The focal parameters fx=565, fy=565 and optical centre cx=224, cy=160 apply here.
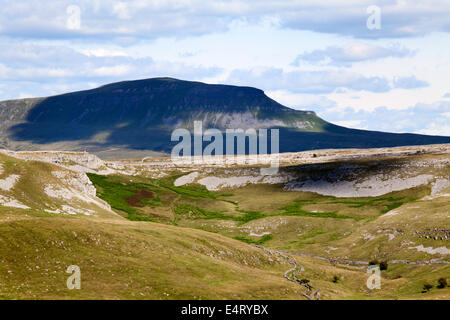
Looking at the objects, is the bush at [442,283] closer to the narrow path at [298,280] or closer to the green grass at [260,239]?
the narrow path at [298,280]

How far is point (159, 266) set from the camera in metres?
67.9

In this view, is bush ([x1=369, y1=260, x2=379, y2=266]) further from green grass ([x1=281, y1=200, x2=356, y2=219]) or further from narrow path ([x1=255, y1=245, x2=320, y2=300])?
green grass ([x1=281, y1=200, x2=356, y2=219])

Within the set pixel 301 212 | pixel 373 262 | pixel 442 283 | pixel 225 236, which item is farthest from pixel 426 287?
pixel 301 212

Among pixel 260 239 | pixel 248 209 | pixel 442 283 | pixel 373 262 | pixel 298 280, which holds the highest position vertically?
pixel 442 283

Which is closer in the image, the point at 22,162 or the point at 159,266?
the point at 159,266

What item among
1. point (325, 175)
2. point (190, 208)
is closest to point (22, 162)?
point (190, 208)

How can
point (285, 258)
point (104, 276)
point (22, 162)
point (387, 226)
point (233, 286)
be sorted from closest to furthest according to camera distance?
point (104, 276)
point (233, 286)
point (285, 258)
point (387, 226)
point (22, 162)

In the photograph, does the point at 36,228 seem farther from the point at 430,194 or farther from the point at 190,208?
the point at 430,194

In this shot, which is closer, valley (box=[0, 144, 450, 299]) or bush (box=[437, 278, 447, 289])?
valley (box=[0, 144, 450, 299])

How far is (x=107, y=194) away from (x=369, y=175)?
86315 mm

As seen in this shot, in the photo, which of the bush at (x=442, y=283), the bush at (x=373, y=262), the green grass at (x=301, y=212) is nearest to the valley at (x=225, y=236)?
the green grass at (x=301, y=212)

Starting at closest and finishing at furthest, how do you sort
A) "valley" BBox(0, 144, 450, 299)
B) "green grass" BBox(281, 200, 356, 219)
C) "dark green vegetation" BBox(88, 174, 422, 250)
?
1. "valley" BBox(0, 144, 450, 299)
2. "dark green vegetation" BBox(88, 174, 422, 250)
3. "green grass" BBox(281, 200, 356, 219)

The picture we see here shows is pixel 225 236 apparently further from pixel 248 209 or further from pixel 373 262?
pixel 248 209

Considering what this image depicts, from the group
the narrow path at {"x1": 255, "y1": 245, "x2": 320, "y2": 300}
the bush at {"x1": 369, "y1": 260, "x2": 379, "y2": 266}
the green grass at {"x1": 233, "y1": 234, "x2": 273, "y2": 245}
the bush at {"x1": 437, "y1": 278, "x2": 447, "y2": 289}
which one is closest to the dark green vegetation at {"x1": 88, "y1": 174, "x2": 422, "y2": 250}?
the green grass at {"x1": 233, "y1": 234, "x2": 273, "y2": 245}
